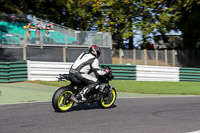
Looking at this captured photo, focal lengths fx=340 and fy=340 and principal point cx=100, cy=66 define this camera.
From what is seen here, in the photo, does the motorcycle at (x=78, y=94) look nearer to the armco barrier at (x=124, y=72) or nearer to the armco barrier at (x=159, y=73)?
the armco barrier at (x=124, y=72)

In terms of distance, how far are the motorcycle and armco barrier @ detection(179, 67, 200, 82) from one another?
490 inches

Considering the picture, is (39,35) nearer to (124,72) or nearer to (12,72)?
(12,72)

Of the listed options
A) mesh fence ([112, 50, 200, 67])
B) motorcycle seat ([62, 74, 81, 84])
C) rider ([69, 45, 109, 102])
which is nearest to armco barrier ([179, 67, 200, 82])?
mesh fence ([112, 50, 200, 67])

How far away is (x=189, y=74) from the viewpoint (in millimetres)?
20906

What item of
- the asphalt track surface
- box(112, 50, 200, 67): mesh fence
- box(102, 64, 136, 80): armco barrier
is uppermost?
box(112, 50, 200, 67): mesh fence

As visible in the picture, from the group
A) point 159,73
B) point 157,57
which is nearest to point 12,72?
point 159,73

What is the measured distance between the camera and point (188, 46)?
33.3 m

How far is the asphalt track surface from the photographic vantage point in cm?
618

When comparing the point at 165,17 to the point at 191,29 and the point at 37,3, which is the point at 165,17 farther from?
the point at 37,3

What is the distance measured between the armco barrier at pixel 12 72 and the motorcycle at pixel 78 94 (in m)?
8.90

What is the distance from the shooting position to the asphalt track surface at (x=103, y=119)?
6176 millimetres

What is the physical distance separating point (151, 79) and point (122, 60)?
14.2ft

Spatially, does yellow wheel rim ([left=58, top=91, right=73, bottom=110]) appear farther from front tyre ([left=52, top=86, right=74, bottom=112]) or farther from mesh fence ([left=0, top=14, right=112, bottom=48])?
mesh fence ([left=0, top=14, right=112, bottom=48])

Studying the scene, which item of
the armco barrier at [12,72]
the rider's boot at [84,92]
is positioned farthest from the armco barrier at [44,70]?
the rider's boot at [84,92]
